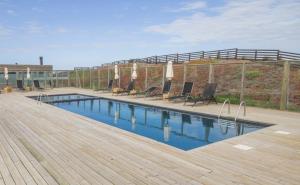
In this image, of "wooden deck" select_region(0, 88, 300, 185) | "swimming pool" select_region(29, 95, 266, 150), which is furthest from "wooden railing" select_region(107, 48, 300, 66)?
"wooden deck" select_region(0, 88, 300, 185)

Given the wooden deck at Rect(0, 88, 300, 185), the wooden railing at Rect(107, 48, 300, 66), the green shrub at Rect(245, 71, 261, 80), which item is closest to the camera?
the wooden deck at Rect(0, 88, 300, 185)

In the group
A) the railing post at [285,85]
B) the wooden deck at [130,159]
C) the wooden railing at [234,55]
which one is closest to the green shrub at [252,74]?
the wooden railing at [234,55]

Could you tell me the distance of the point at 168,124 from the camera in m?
7.77

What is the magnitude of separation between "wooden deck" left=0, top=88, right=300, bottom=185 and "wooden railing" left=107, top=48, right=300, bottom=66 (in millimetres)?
15866

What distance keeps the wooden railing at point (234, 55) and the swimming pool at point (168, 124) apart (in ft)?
46.9

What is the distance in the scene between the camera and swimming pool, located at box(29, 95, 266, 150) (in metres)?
6.14

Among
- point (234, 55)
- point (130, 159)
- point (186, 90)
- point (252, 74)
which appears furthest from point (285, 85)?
point (234, 55)

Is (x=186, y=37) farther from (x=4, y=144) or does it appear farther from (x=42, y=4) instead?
(x=4, y=144)

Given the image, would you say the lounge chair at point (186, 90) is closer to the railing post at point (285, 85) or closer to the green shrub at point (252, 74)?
the railing post at point (285, 85)

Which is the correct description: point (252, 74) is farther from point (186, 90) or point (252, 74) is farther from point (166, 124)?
point (166, 124)

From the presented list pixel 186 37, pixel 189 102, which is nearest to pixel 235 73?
pixel 186 37

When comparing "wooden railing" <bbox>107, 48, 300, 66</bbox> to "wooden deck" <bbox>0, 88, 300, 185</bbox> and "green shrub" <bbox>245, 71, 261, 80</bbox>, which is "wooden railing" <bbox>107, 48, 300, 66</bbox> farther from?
"wooden deck" <bbox>0, 88, 300, 185</bbox>

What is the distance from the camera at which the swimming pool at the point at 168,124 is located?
242 inches

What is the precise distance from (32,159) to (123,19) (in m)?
19.3
